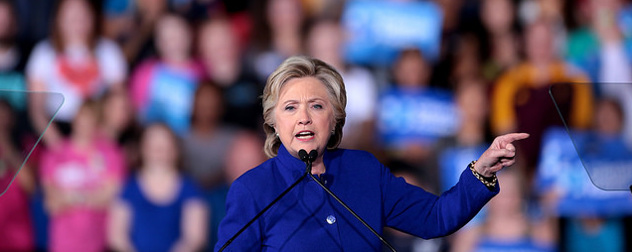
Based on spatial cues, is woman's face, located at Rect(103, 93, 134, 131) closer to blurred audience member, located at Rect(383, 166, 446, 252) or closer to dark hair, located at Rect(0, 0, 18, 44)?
dark hair, located at Rect(0, 0, 18, 44)

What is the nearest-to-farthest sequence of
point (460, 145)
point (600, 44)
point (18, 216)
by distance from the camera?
point (18, 216) → point (460, 145) → point (600, 44)

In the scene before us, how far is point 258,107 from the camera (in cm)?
477

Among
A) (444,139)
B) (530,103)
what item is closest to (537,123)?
(530,103)

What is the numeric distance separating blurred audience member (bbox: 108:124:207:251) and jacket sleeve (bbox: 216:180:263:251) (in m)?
2.82

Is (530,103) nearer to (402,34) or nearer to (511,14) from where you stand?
(511,14)

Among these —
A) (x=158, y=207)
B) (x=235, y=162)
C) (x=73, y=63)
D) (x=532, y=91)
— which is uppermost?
(x=532, y=91)

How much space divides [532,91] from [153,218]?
2588 millimetres

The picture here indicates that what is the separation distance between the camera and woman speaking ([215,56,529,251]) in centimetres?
188

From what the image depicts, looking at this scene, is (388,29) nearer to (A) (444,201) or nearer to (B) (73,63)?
(B) (73,63)

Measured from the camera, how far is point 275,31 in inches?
191

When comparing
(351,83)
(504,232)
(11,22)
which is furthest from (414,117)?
(11,22)

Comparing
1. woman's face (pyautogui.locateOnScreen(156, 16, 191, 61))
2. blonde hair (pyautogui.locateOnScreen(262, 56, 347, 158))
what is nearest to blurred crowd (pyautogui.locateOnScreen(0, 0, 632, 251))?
woman's face (pyautogui.locateOnScreen(156, 16, 191, 61))

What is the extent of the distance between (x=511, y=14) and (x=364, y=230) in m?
3.48

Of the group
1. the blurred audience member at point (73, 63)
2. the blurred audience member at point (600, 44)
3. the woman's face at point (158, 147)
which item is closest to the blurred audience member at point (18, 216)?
the blurred audience member at point (73, 63)
